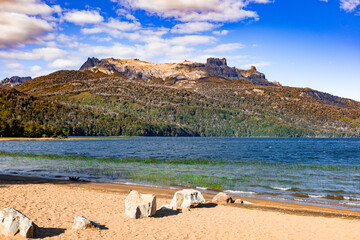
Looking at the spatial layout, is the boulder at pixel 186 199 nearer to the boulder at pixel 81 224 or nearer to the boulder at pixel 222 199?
the boulder at pixel 222 199

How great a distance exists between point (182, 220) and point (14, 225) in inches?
342

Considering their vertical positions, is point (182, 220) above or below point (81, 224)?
below

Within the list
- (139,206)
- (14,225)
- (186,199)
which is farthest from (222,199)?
(14,225)

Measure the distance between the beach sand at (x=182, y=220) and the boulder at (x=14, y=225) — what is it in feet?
1.07

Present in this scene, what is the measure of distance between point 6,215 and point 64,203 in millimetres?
7437

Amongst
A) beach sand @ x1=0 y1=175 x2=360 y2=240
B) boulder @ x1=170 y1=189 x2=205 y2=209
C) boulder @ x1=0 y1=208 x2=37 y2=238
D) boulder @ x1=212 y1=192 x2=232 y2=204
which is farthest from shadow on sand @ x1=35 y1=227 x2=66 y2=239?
boulder @ x1=212 y1=192 x2=232 y2=204

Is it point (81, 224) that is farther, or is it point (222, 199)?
point (222, 199)

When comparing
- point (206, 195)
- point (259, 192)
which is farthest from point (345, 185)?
point (206, 195)

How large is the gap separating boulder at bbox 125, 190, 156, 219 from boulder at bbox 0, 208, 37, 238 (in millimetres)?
5490

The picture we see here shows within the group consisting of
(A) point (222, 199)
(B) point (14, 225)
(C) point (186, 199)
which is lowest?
(A) point (222, 199)

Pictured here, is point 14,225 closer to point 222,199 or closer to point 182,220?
point 182,220

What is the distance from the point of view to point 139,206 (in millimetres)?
16750

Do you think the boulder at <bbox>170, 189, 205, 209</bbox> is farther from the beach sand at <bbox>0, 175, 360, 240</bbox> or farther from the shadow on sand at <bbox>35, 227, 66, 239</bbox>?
the shadow on sand at <bbox>35, 227, 66, 239</bbox>

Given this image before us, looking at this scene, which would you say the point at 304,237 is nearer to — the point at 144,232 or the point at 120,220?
the point at 144,232
